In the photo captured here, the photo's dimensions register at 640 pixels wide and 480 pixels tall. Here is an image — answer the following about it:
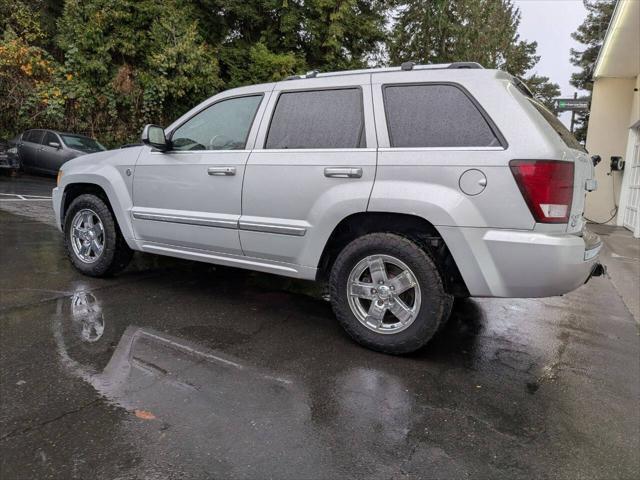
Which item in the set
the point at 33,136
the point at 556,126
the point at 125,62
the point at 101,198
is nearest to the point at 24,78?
the point at 33,136

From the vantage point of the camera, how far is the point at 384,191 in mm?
3387

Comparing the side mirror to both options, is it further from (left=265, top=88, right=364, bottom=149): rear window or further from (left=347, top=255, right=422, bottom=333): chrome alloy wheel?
(left=347, top=255, right=422, bottom=333): chrome alloy wheel

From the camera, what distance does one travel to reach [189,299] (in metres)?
4.62

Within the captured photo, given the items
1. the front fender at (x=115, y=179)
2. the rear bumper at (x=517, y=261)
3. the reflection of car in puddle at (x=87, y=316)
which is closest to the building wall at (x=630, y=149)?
the rear bumper at (x=517, y=261)

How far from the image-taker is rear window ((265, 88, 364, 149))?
3.69 meters

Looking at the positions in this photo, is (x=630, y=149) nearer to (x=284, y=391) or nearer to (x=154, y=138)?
(x=154, y=138)

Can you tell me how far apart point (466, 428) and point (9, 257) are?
17.3 ft

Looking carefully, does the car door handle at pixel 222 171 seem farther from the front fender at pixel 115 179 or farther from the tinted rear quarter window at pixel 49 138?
the tinted rear quarter window at pixel 49 138

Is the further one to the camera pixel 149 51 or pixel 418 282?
pixel 149 51

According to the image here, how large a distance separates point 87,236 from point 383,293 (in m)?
3.24

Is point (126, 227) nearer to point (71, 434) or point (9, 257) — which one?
point (9, 257)

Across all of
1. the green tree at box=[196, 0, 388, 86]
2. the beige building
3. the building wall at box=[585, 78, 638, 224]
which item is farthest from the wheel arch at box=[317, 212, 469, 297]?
the green tree at box=[196, 0, 388, 86]

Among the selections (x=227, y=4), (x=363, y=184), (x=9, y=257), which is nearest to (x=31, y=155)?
(x=227, y=4)

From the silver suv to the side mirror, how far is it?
0.6 inches
